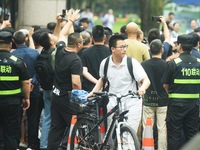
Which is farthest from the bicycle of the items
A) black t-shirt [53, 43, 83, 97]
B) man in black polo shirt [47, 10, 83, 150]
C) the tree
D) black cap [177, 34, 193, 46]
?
the tree

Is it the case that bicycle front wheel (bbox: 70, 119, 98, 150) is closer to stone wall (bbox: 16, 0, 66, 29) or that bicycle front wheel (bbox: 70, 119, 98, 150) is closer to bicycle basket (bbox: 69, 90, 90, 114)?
bicycle basket (bbox: 69, 90, 90, 114)

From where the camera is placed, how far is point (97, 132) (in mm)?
11047

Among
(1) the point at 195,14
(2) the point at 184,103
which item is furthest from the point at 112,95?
(1) the point at 195,14

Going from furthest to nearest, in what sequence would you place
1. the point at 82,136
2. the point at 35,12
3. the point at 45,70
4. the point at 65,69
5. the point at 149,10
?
the point at 149,10 < the point at 35,12 < the point at 45,70 < the point at 65,69 < the point at 82,136

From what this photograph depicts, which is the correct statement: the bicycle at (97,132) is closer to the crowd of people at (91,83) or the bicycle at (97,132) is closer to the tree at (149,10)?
the crowd of people at (91,83)

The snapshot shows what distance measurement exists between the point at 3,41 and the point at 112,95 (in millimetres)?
2013

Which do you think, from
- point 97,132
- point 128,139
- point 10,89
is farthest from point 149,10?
point 128,139

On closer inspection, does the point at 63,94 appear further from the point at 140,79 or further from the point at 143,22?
the point at 143,22

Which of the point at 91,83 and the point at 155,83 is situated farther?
the point at 91,83

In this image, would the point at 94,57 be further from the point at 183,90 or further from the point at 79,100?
the point at 183,90

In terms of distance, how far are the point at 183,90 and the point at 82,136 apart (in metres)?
1.67

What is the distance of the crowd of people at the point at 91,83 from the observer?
11.0 meters

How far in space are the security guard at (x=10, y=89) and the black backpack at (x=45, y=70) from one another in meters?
1.14

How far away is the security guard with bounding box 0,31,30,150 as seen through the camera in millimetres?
11125
